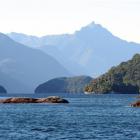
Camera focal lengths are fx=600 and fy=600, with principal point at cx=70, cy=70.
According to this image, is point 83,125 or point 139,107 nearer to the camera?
point 83,125

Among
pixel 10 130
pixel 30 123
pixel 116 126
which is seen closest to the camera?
pixel 10 130

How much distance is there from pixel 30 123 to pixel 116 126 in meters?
15.9

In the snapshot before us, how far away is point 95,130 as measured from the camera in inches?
3521

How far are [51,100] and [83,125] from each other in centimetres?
9948

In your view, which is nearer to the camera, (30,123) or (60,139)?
(60,139)

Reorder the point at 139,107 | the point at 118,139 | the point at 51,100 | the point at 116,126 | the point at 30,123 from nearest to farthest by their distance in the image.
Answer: the point at 118,139 → the point at 116,126 → the point at 30,123 → the point at 139,107 → the point at 51,100

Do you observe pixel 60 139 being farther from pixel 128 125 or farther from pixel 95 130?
pixel 128 125

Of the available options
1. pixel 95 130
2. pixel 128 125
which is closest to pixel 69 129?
pixel 95 130

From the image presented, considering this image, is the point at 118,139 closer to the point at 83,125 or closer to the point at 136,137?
the point at 136,137

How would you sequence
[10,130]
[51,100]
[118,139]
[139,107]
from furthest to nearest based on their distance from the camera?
[51,100] < [139,107] < [10,130] < [118,139]

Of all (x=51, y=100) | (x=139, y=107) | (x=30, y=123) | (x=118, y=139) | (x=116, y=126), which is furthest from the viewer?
(x=51, y=100)

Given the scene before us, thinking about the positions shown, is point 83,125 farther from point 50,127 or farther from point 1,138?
point 1,138

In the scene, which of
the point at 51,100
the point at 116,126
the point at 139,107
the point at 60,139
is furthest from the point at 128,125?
the point at 51,100

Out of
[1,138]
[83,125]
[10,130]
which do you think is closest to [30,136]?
[1,138]
